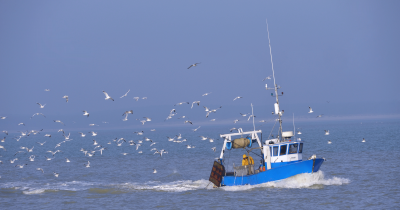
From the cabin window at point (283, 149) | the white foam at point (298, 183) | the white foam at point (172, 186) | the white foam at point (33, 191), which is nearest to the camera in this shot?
the white foam at point (298, 183)

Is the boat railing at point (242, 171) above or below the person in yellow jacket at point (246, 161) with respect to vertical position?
below

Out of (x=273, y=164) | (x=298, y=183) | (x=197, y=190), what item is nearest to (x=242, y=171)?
(x=273, y=164)

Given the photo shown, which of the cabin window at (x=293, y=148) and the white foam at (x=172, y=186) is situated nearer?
the cabin window at (x=293, y=148)

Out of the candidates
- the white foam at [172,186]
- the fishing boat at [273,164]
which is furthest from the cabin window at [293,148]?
the white foam at [172,186]

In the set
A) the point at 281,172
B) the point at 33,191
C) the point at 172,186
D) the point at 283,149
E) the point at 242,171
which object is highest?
A: the point at 283,149

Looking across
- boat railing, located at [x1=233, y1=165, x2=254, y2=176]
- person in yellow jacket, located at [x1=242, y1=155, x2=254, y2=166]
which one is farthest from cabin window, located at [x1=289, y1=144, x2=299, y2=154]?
boat railing, located at [x1=233, y1=165, x2=254, y2=176]

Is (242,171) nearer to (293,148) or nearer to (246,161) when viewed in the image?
(246,161)

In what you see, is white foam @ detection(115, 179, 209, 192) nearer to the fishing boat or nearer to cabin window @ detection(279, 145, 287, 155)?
the fishing boat

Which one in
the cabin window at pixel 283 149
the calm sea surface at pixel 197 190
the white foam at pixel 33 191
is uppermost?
the cabin window at pixel 283 149

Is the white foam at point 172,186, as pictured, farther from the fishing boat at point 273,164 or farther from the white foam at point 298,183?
the white foam at point 298,183

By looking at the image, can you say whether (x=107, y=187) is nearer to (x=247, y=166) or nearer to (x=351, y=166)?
(x=247, y=166)

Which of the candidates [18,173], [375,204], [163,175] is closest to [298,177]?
[375,204]

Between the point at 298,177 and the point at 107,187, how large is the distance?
1497cm

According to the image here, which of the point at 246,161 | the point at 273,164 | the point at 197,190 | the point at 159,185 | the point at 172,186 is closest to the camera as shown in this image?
the point at 273,164
